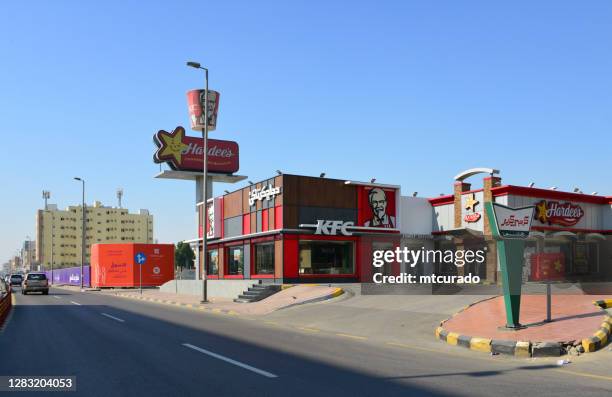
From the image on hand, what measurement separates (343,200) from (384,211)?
3.33m

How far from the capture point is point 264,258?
3509cm

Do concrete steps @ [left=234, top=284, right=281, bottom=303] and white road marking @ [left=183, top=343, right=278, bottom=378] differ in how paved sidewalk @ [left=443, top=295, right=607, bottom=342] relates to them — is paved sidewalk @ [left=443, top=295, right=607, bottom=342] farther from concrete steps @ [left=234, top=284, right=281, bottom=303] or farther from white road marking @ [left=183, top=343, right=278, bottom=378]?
concrete steps @ [left=234, top=284, right=281, bottom=303]

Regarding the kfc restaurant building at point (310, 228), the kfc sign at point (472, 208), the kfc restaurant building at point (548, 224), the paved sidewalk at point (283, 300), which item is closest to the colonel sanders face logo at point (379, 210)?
the kfc restaurant building at point (310, 228)

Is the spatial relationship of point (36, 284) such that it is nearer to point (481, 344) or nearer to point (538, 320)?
point (538, 320)

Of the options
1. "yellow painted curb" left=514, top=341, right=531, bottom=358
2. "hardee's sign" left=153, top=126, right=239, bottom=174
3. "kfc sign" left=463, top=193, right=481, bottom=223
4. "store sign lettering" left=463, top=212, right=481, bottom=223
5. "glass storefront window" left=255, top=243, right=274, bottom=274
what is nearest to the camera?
"yellow painted curb" left=514, top=341, right=531, bottom=358

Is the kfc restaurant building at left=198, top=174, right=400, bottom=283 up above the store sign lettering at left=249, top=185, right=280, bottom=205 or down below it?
below

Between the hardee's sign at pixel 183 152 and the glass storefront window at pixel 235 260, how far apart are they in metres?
11.6

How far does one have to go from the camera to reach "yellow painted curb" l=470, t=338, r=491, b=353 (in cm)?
1213

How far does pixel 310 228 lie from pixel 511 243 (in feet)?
66.6

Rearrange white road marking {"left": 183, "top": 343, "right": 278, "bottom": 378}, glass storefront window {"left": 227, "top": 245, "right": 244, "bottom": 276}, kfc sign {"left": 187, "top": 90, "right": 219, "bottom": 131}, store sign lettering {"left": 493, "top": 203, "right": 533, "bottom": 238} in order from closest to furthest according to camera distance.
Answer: white road marking {"left": 183, "top": 343, "right": 278, "bottom": 378}, store sign lettering {"left": 493, "top": 203, "right": 533, "bottom": 238}, glass storefront window {"left": 227, "top": 245, "right": 244, "bottom": 276}, kfc sign {"left": 187, "top": 90, "right": 219, "bottom": 131}

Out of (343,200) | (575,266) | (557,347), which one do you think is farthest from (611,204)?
(557,347)

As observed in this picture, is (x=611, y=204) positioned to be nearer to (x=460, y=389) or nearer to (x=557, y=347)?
(x=557, y=347)

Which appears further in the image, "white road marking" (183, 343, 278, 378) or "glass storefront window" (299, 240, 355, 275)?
"glass storefront window" (299, 240, 355, 275)

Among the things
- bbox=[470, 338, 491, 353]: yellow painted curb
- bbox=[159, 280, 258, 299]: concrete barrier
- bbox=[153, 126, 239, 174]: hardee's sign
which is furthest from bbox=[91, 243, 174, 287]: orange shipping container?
bbox=[470, 338, 491, 353]: yellow painted curb
